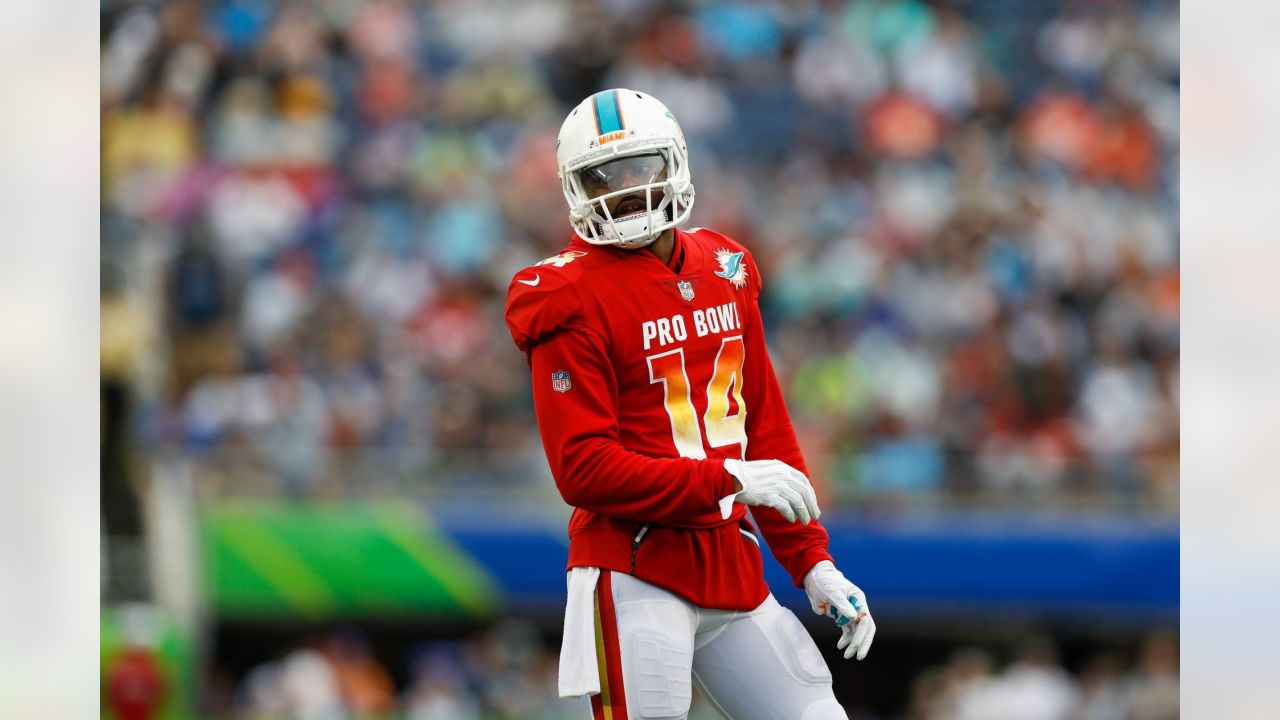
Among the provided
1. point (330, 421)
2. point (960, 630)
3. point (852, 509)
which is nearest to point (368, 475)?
point (330, 421)

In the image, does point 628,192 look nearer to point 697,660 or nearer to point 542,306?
point 542,306

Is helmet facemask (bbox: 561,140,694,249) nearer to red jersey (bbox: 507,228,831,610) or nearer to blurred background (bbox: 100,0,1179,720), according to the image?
red jersey (bbox: 507,228,831,610)

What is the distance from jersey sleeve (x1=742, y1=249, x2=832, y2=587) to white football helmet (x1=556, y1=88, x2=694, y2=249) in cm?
34

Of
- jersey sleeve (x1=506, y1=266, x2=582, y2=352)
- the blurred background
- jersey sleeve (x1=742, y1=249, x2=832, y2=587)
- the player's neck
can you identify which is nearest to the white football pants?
jersey sleeve (x1=742, y1=249, x2=832, y2=587)

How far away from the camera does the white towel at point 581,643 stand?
359cm

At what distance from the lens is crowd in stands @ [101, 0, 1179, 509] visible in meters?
10.0

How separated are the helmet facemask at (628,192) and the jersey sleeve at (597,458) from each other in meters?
0.23

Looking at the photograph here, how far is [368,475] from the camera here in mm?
9523

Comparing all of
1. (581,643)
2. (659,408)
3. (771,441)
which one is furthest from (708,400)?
(581,643)

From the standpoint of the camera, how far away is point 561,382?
3555mm

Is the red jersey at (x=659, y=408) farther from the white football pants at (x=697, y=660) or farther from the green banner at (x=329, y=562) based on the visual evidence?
the green banner at (x=329, y=562)

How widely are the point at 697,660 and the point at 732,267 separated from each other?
862mm

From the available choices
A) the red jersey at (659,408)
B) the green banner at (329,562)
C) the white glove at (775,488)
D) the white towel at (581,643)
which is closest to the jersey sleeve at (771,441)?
the red jersey at (659,408)
